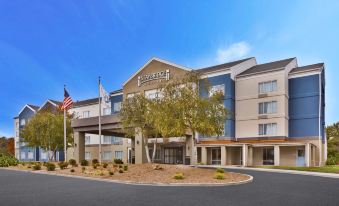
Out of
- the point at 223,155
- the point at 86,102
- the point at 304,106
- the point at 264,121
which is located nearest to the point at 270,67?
the point at 304,106

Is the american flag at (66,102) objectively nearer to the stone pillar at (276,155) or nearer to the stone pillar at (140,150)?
the stone pillar at (140,150)

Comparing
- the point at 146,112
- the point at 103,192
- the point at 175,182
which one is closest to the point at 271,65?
the point at 146,112

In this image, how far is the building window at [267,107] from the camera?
146 feet

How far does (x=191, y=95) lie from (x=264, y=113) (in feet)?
71.6

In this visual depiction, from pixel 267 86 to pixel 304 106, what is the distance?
5611mm

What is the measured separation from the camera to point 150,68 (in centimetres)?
5412

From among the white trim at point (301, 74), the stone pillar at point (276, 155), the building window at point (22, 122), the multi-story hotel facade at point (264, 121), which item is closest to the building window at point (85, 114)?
the building window at point (22, 122)

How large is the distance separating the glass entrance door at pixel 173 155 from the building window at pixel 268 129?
43.2ft

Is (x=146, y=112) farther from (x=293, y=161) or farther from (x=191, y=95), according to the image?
(x=293, y=161)

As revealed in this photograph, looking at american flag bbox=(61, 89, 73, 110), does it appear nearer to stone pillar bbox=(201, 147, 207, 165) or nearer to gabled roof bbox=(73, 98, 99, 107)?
stone pillar bbox=(201, 147, 207, 165)

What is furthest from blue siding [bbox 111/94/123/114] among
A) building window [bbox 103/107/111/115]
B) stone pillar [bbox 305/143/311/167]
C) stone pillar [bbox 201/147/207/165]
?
stone pillar [bbox 305/143/311/167]

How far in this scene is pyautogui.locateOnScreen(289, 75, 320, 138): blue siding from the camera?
43.2 meters

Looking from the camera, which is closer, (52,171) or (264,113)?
(52,171)

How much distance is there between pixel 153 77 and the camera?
53250 mm
